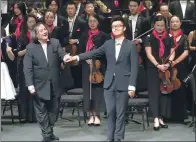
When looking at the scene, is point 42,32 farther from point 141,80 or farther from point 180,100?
point 180,100

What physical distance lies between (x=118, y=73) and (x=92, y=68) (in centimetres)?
118

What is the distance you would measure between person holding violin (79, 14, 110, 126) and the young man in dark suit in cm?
100

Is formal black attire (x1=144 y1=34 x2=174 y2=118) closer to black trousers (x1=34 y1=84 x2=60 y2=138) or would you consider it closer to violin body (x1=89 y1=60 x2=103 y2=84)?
violin body (x1=89 y1=60 x2=103 y2=84)

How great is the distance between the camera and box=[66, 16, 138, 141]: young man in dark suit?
7.38 meters

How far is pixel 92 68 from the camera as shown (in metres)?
8.52

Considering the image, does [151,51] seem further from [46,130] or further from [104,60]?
[46,130]

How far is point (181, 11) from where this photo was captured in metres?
10.1

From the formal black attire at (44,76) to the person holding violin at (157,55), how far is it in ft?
5.62

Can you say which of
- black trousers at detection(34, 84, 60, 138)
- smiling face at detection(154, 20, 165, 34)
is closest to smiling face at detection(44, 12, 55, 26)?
smiling face at detection(154, 20, 165, 34)

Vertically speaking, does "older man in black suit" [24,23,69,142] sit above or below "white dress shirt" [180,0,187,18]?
below

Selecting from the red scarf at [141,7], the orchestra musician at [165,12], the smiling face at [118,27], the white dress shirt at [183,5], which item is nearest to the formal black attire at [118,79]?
the smiling face at [118,27]

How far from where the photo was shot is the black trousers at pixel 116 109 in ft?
24.3

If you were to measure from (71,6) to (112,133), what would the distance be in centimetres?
293

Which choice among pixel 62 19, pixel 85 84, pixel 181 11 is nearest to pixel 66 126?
pixel 85 84
